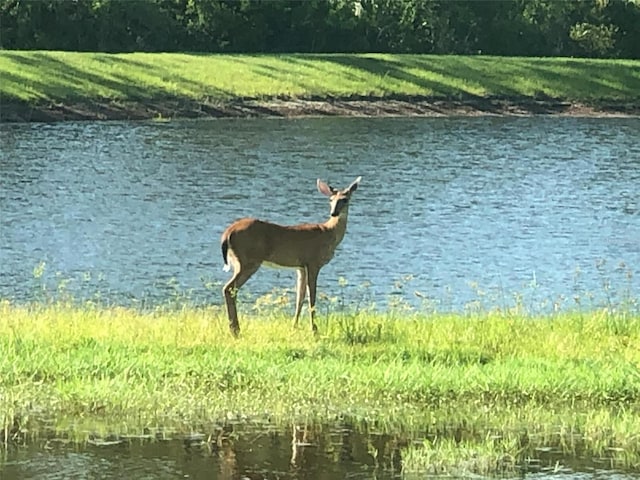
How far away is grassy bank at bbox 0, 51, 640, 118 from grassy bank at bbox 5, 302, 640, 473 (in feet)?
132

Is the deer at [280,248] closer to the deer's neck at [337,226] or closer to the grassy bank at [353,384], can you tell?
the deer's neck at [337,226]

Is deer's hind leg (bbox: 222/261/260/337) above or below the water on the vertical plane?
above

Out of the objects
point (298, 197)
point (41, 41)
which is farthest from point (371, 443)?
point (41, 41)

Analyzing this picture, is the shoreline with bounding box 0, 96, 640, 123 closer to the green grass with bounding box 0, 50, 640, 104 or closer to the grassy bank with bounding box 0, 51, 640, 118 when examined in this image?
the grassy bank with bounding box 0, 51, 640, 118

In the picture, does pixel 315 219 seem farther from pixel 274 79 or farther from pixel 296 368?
pixel 274 79

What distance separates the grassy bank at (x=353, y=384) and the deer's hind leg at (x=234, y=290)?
14cm

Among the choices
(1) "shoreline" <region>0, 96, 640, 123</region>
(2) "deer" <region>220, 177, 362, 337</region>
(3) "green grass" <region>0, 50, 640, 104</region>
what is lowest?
(1) "shoreline" <region>0, 96, 640, 123</region>

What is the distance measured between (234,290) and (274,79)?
46.9 m

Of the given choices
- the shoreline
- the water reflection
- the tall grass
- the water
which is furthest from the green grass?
the water reflection

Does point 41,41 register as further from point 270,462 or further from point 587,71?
point 270,462

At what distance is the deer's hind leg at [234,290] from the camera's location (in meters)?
11.9

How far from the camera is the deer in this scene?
12.1 metres

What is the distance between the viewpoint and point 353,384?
9.41 m

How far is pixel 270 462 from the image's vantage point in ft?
25.5
